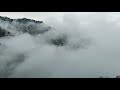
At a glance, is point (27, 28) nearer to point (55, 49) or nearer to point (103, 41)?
point (55, 49)

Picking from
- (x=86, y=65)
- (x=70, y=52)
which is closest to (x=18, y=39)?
(x=70, y=52)
